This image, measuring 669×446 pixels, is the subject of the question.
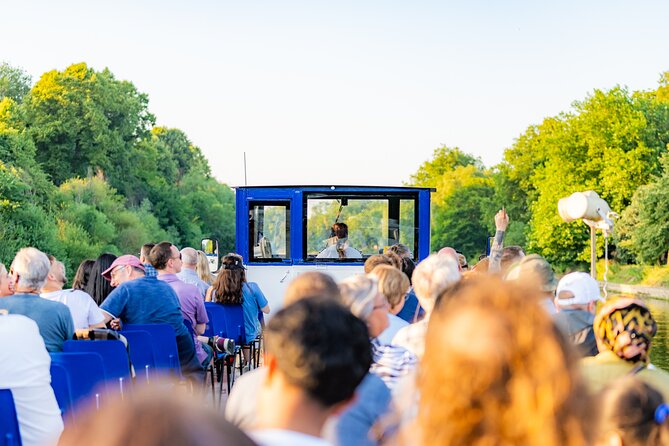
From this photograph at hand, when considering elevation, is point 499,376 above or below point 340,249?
above

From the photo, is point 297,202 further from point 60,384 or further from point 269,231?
point 60,384

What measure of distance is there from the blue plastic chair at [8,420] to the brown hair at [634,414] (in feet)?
10.6

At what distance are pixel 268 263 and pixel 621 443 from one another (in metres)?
12.2

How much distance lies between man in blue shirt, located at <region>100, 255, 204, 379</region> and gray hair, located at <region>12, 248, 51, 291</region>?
180 cm

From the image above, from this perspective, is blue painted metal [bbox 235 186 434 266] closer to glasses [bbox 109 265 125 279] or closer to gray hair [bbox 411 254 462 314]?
glasses [bbox 109 265 125 279]

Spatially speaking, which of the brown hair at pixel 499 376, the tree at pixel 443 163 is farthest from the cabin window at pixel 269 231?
the tree at pixel 443 163

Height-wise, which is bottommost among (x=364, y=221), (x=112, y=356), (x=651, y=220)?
(x=112, y=356)

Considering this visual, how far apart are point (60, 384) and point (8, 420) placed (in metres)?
0.65

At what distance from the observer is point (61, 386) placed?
5852mm

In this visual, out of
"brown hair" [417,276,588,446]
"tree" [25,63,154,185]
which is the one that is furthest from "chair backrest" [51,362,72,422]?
"tree" [25,63,154,185]

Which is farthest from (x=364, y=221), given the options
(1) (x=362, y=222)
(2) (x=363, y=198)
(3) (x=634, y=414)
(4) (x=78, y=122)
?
(4) (x=78, y=122)

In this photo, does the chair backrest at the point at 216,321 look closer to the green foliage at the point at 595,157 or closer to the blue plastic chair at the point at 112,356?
the blue plastic chair at the point at 112,356

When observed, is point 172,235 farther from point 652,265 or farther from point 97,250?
point 652,265

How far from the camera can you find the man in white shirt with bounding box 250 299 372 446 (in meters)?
2.33
